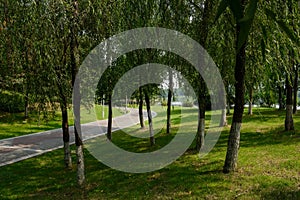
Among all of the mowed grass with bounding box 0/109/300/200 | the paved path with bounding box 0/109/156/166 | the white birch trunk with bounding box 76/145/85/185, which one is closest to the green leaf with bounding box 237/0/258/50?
the mowed grass with bounding box 0/109/300/200

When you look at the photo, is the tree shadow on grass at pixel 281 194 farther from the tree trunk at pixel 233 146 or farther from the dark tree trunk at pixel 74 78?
the dark tree trunk at pixel 74 78

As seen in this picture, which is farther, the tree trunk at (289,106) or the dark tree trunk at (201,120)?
the tree trunk at (289,106)

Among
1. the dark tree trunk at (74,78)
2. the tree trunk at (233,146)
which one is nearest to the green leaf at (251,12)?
the tree trunk at (233,146)

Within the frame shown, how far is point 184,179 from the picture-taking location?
8.19 meters

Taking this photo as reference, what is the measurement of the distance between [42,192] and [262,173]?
6681mm

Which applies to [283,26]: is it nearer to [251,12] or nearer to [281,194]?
[251,12]

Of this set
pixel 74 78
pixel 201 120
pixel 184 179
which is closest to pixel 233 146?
pixel 184 179

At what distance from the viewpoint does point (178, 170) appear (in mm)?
9164

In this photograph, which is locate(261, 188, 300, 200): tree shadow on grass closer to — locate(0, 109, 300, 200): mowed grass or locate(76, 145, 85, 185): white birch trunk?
locate(0, 109, 300, 200): mowed grass

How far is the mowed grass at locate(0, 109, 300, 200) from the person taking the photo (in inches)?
280

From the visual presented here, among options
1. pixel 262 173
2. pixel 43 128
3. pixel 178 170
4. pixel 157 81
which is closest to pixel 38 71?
pixel 178 170

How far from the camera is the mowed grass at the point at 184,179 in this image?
280 inches

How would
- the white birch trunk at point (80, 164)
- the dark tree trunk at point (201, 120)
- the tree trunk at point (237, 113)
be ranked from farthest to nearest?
the dark tree trunk at point (201, 120)
the white birch trunk at point (80, 164)
the tree trunk at point (237, 113)

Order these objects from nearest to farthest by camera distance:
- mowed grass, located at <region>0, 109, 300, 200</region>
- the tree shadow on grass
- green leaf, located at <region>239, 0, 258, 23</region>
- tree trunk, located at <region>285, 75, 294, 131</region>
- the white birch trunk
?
green leaf, located at <region>239, 0, 258, 23</region> < the tree shadow on grass < mowed grass, located at <region>0, 109, 300, 200</region> < the white birch trunk < tree trunk, located at <region>285, 75, 294, 131</region>
